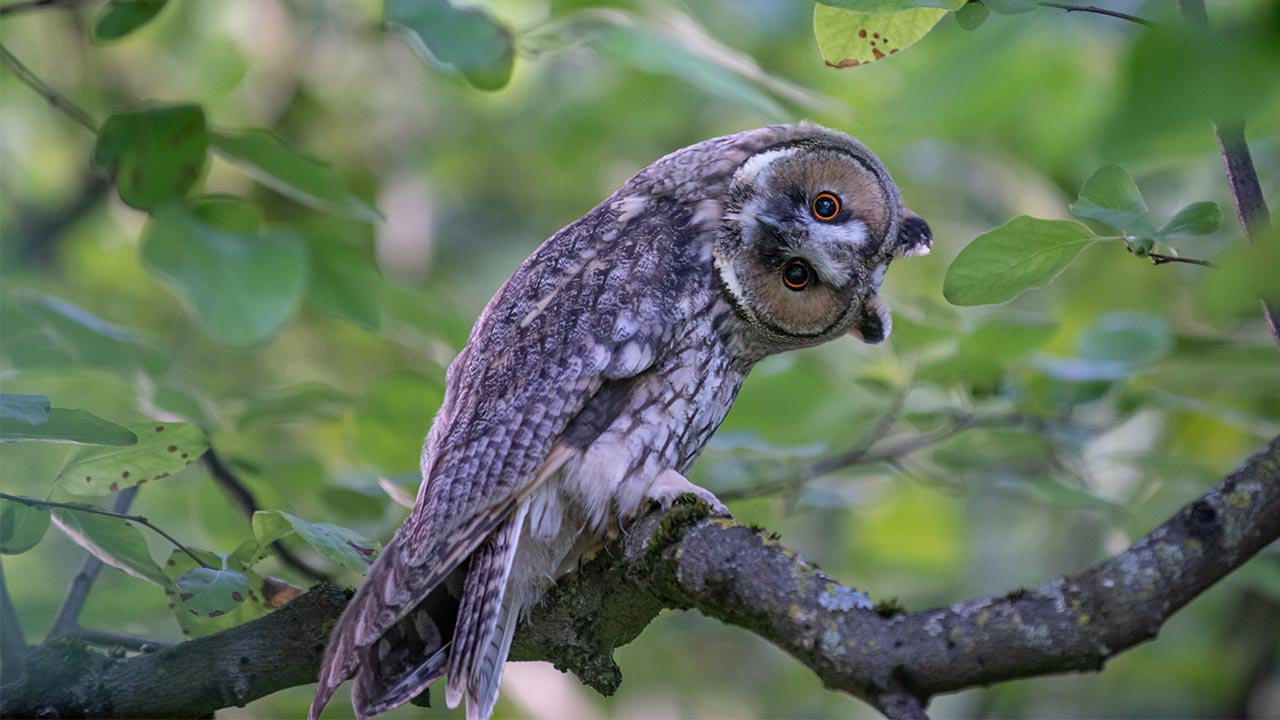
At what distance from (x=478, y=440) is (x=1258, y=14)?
50.8 inches

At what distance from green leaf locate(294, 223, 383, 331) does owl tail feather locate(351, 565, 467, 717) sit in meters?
0.62

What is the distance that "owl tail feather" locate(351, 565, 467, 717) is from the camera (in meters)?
1.55

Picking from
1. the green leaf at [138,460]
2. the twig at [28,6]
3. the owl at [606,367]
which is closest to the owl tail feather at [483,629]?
the owl at [606,367]

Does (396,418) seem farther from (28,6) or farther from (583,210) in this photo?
(583,210)

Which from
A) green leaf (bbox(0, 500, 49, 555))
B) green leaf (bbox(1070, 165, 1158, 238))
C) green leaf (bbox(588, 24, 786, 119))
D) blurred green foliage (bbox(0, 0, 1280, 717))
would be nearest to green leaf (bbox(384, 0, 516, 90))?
blurred green foliage (bbox(0, 0, 1280, 717))

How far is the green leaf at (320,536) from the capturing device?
4.54 feet

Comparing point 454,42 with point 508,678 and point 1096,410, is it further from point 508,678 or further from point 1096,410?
point 508,678

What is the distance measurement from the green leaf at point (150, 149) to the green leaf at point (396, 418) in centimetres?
61

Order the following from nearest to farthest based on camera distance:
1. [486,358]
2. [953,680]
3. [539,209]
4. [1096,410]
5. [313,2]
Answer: [953,680], [486,358], [1096,410], [313,2], [539,209]

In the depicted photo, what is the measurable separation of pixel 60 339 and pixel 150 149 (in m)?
0.37

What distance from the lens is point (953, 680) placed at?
1090 millimetres

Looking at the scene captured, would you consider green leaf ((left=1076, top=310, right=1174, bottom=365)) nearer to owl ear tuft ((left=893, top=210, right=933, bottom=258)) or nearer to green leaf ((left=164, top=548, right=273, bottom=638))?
owl ear tuft ((left=893, top=210, right=933, bottom=258))

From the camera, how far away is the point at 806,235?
1918mm

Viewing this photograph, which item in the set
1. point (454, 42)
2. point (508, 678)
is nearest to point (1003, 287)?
point (454, 42)
